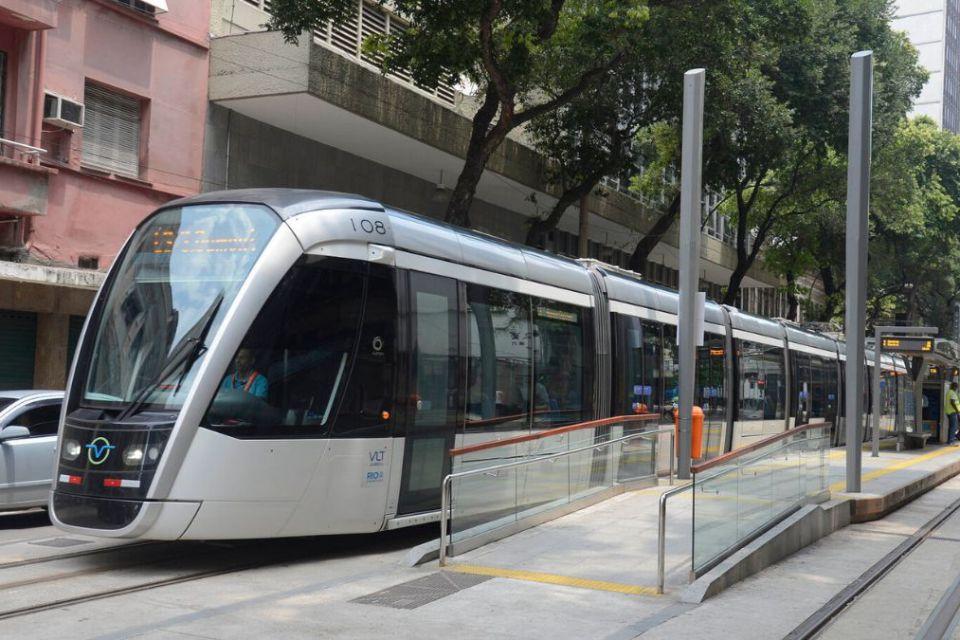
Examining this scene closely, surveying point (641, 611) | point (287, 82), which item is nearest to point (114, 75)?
point (287, 82)

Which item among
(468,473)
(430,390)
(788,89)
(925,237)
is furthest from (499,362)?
(925,237)

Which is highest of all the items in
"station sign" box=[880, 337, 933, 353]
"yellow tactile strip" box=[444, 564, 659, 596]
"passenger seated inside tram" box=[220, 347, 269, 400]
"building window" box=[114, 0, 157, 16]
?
"building window" box=[114, 0, 157, 16]

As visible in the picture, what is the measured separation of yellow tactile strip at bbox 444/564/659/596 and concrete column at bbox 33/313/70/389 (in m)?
12.6

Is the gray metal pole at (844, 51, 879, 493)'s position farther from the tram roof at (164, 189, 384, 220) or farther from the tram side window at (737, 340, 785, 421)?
the tram roof at (164, 189, 384, 220)

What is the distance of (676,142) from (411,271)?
21.3 metres

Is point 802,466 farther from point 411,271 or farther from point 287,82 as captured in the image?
point 287,82

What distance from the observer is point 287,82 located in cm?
2108

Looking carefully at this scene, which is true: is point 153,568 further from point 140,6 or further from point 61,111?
point 140,6

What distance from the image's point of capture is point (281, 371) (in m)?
9.48

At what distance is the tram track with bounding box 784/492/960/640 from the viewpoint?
26.2 ft

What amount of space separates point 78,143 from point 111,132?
107 centimetres

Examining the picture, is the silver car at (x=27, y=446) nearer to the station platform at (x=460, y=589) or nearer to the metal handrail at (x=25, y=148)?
the station platform at (x=460, y=589)

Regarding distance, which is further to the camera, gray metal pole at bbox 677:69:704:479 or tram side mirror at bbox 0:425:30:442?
gray metal pole at bbox 677:69:704:479

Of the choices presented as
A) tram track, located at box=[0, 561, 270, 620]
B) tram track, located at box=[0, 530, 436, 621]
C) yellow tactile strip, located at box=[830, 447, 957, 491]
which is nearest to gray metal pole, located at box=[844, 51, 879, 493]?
yellow tactile strip, located at box=[830, 447, 957, 491]
